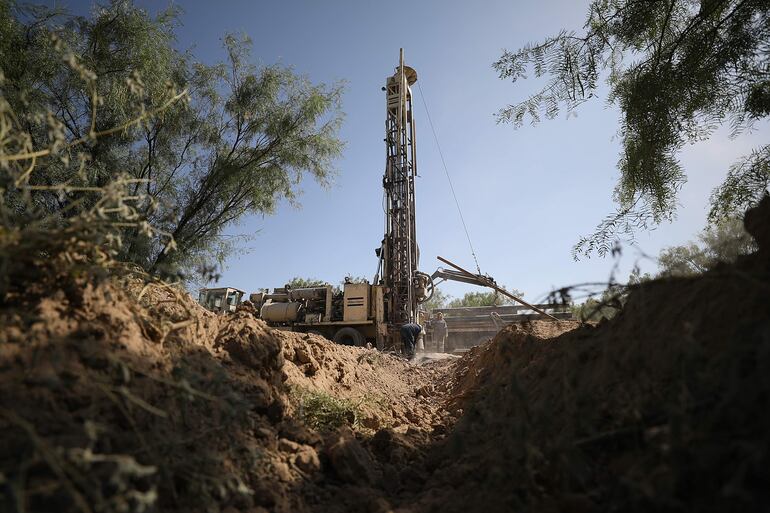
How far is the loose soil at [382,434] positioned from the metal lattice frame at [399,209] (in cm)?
1198

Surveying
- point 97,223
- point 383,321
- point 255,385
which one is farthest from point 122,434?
point 383,321

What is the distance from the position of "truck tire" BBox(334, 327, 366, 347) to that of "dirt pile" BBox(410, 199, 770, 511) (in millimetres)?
11481

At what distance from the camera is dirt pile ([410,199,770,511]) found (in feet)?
3.92

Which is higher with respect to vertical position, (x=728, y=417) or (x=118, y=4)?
(x=118, y=4)

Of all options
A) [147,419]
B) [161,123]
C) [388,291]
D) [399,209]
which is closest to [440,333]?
[388,291]

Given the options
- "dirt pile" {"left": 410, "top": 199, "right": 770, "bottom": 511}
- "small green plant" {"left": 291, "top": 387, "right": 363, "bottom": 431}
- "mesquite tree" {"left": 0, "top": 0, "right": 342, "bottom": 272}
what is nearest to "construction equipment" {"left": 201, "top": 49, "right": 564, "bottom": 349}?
"mesquite tree" {"left": 0, "top": 0, "right": 342, "bottom": 272}

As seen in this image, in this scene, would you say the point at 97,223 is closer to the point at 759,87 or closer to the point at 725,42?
the point at 759,87

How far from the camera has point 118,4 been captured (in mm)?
9156

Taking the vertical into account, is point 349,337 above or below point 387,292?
below

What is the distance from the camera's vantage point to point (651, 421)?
167 cm

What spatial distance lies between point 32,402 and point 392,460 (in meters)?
2.30

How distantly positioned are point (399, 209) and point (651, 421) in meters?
14.9

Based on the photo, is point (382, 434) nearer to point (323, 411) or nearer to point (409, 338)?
point (323, 411)

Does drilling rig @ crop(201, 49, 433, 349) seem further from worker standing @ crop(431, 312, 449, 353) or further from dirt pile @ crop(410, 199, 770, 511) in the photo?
dirt pile @ crop(410, 199, 770, 511)
